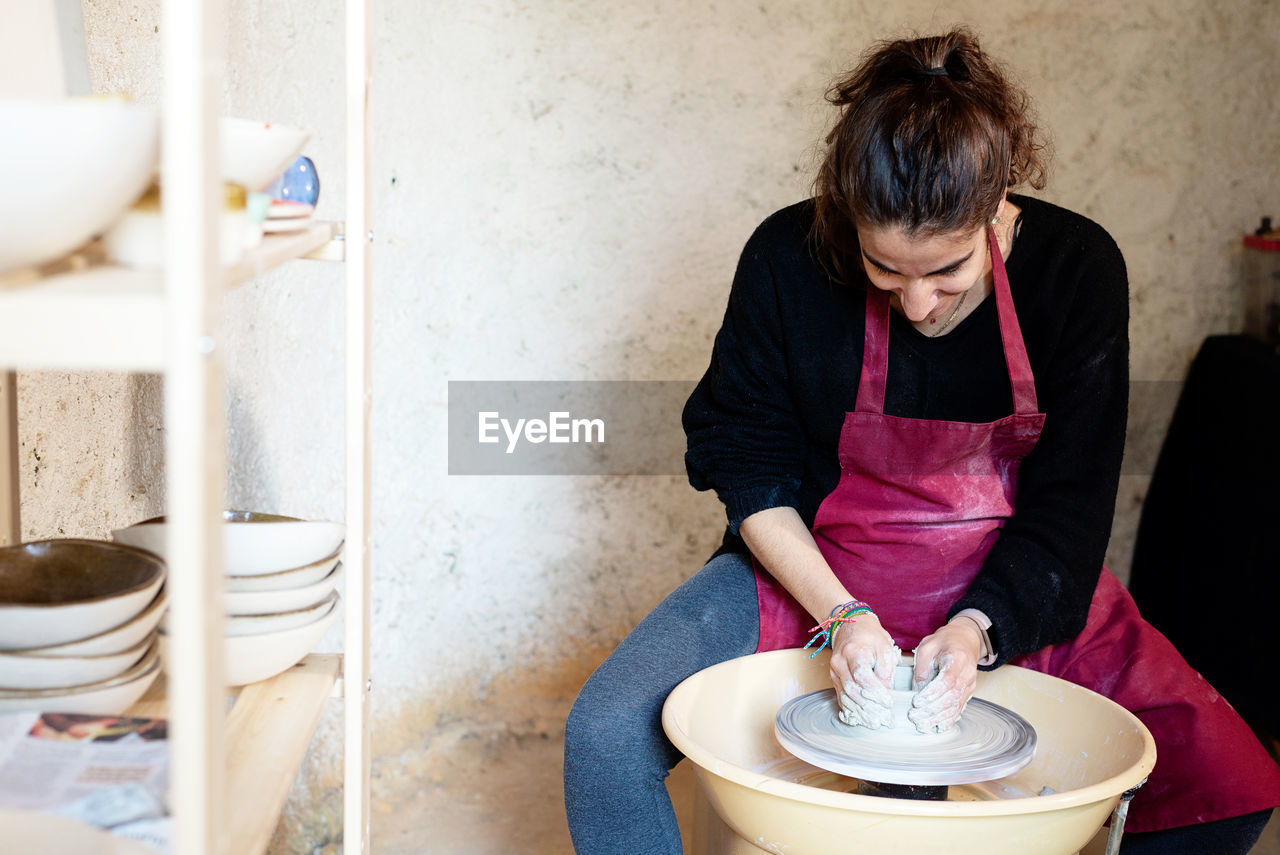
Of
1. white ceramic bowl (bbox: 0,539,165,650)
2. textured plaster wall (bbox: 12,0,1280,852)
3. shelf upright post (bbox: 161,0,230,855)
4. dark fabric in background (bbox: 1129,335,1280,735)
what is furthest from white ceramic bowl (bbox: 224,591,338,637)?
dark fabric in background (bbox: 1129,335,1280,735)

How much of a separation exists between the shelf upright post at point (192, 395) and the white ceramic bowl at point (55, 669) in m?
0.28

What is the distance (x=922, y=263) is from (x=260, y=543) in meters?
0.80

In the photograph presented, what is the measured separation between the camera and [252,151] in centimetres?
82

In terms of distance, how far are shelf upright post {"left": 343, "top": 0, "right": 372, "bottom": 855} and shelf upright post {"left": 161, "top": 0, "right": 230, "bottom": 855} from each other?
0.52 m

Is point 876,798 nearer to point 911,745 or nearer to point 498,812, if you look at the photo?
point 911,745

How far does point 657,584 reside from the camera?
2.58 meters

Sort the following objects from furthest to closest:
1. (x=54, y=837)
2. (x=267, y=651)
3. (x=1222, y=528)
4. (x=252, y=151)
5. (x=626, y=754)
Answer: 1. (x=1222, y=528)
2. (x=626, y=754)
3. (x=267, y=651)
4. (x=252, y=151)
5. (x=54, y=837)

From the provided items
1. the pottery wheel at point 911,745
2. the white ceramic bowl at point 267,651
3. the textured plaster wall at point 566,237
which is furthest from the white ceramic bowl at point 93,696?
the textured plaster wall at point 566,237

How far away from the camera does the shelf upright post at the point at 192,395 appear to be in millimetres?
573

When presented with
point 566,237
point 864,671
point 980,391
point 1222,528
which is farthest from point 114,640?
point 1222,528

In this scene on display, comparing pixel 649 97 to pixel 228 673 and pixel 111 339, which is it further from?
pixel 111 339

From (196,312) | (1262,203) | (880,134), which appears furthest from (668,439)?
(196,312)

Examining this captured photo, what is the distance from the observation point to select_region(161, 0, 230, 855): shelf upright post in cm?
57

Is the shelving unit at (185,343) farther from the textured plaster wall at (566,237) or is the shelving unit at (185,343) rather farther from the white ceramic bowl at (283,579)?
the textured plaster wall at (566,237)
